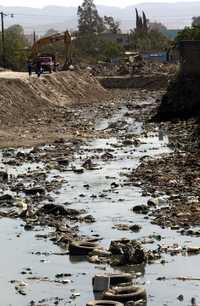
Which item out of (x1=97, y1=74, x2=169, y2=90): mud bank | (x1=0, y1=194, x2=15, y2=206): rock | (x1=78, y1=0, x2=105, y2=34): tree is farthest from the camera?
(x1=78, y1=0, x2=105, y2=34): tree

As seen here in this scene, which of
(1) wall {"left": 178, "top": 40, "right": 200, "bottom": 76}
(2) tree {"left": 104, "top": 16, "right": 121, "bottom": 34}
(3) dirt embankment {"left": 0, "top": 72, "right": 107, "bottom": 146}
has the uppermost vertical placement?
(2) tree {"left": 104, "top": 16, "right": 121, "bottom": 34}

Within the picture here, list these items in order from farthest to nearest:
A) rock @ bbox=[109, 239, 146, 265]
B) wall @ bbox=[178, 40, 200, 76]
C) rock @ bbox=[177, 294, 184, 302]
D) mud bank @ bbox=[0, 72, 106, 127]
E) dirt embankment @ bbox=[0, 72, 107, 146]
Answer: mud bank @ bbox=[0, 72, 106, 127]
wall @ bbox=[178, 40, 200, 76]
dirt embankment @ bbox=[0, 72, 107, 146]
rock @ bbox=[109, 239, 146, 265]
rock @ bbox=[177, 294, 184, 302]

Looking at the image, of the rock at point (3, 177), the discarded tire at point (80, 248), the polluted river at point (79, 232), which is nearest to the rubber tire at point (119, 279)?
the polluted river at point (79, 232)

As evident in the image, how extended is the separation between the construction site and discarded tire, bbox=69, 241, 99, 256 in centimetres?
2

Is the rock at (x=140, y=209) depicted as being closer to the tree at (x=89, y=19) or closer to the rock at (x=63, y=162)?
the rock at (x=63, y=162)

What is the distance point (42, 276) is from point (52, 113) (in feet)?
109

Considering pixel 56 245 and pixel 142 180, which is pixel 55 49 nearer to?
pixel 142 180

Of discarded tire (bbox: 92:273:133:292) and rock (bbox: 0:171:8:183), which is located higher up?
discarded tire (bbox: 92:273:133:292)

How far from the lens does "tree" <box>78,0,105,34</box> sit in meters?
136

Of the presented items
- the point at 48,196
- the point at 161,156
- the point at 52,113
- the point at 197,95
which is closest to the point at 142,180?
the point at 48,196

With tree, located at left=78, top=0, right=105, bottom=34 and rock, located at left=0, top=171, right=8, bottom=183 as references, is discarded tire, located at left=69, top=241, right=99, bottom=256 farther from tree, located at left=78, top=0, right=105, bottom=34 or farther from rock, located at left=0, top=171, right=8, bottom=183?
tree, located at left=78, top=0, right=105, bottom=34

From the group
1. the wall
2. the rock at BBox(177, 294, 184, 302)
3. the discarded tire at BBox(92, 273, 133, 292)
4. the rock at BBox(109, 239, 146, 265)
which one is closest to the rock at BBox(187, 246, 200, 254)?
the rock at BBox(109, 239, 146, 265)

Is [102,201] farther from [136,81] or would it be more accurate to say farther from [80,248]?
[136,81]

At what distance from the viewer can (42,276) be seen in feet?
47.6
